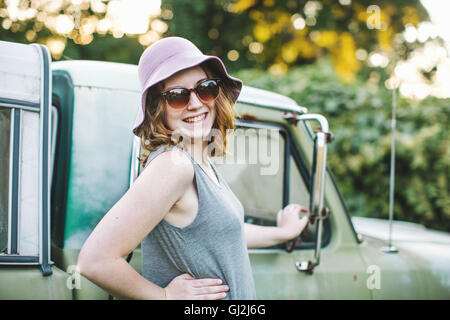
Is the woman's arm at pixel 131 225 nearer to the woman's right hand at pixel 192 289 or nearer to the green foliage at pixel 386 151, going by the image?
the woman's right hand at pixel 192 289

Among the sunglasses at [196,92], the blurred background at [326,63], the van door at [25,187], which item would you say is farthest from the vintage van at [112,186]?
the blurred background at [326,63]

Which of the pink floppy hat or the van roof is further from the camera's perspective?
the van roof

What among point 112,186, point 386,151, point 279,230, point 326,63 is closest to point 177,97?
point 112,186

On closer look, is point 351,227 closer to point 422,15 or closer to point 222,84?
point 222,84

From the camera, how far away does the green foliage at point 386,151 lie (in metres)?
5.18

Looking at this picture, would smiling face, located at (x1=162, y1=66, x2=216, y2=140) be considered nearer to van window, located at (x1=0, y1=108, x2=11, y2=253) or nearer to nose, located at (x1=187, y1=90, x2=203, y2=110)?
nose, located at (x1=187, y1=90, x2=203, y2=110)

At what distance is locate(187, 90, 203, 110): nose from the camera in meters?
1.45

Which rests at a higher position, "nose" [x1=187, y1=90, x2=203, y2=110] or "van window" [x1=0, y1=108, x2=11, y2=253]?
"nose" [x1=187, y1=90, x2=203, y2=110]

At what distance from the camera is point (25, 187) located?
1.46 meters

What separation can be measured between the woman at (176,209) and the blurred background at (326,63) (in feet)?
9.78

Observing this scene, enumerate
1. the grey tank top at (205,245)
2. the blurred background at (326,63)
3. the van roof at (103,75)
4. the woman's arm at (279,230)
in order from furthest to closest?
the blurred background at (326,63), the woman's arm at (279,230), the van roof at (103,75), the grey tank top at (205,245)

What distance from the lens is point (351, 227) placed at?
2211 millimetres

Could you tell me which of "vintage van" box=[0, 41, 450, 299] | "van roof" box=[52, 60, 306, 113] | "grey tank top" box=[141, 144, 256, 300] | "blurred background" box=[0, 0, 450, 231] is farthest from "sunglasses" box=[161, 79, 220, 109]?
"blurred background" box=[0, 0, 450, 231]

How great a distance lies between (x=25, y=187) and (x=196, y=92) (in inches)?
25.7
